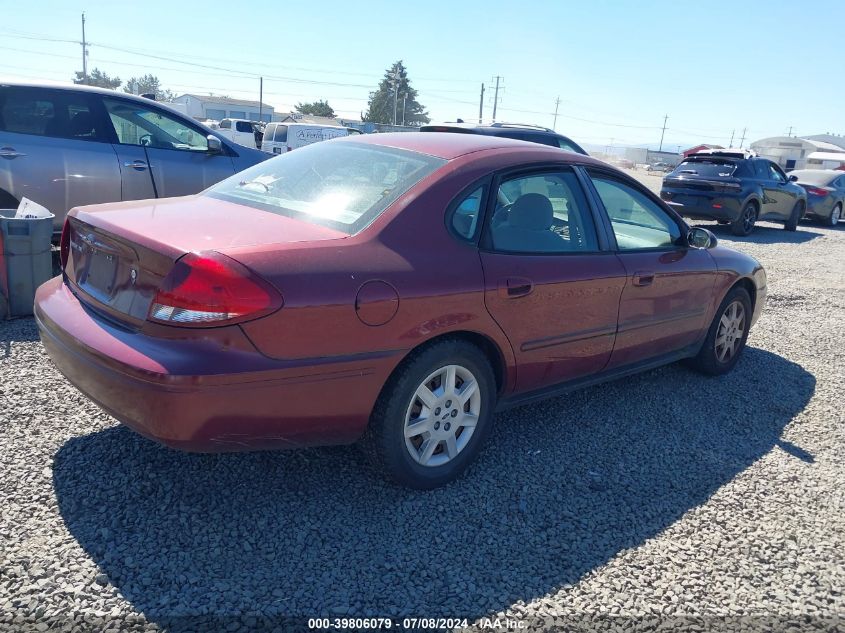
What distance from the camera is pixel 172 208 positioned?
3172 mm

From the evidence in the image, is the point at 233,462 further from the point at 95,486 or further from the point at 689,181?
the point at 689,181

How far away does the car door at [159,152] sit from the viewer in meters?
6.39

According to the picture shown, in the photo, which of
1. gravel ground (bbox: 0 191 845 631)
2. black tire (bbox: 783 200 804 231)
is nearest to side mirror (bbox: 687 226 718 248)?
gravel ground (bbox: 0 191 845 631)

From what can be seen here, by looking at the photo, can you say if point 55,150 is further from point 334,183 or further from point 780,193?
point 780,193

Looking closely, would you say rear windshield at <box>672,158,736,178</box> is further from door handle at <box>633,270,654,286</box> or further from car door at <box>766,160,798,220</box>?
door handle at <box>633,270,654,286</box>

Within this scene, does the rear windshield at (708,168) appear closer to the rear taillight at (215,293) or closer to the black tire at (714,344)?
the black tire at (714,344)

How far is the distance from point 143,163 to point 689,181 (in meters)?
10.8

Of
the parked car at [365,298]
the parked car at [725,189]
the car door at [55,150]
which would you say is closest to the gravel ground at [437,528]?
the parked car at [365,298]

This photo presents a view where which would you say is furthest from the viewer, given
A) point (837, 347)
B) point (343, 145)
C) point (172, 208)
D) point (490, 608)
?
point (837, 347)

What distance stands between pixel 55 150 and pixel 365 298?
15.5 feet

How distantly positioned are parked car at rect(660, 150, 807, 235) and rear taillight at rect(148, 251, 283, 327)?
40.4ft

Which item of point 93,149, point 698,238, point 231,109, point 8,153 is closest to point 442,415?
point 698,238

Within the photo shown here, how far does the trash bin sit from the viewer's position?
16.2ft

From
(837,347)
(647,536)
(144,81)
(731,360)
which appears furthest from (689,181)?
(144,81)
